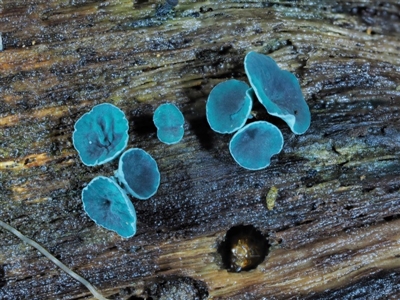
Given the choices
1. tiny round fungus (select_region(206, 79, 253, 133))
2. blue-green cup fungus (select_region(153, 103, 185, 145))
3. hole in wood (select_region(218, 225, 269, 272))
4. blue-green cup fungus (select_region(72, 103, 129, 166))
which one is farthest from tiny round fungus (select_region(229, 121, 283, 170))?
blue-green cup fungus (select_region(72, 103, 129, 166))

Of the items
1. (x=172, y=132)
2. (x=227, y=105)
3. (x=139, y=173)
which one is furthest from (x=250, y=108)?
(x=139, y=173)

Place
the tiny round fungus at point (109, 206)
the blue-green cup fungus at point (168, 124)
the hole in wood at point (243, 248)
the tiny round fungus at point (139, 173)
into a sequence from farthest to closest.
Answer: the hole in wood at point (243, 248) < the blue-green cup fungus at point (168, 124) < the tiny round fungus at point (139, 173) < the tiny round fungus at point (109, 206)

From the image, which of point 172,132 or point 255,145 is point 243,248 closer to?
point 255,145

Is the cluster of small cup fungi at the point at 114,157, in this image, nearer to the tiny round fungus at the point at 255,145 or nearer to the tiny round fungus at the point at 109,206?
the tiny round fungus at the point at 109,206

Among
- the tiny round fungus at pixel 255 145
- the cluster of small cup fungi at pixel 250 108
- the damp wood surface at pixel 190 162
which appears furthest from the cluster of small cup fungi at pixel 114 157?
the tiny round fungus at pixel 255 145

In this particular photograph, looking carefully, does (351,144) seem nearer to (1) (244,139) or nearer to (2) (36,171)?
(1) (244,139)

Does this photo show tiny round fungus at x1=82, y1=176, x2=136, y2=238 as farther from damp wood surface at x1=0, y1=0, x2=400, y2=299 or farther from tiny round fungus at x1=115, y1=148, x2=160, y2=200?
damp wood surface at x1=0, y1=0, x2=400, y2=299

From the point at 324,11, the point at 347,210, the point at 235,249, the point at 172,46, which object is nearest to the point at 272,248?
the point at 235,249
